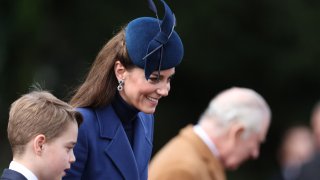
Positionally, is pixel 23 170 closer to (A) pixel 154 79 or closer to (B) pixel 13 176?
(B) pixel 13 176

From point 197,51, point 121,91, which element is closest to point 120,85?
point 121,91

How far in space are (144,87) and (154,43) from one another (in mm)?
207

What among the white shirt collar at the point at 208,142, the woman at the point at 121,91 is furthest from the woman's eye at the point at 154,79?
the white shirt collar at the point at 208,142

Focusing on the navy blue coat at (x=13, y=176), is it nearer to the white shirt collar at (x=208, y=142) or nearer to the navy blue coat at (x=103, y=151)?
the navy blue coat at (x=103, y=151)

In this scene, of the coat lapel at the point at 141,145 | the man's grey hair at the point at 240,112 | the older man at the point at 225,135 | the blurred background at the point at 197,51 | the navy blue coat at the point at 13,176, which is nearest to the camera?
the navy blue coat at the point at 13,176

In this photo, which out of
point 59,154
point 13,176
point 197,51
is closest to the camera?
point 13,176

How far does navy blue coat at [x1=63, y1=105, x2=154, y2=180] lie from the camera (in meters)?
3.98

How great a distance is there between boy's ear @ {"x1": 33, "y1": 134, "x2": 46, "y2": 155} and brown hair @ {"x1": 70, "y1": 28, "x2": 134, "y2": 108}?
560 mm

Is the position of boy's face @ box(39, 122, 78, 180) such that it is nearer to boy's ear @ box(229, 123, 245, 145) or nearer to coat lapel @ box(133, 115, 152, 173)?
coat lapel @ box(133, 115, 152, 173)

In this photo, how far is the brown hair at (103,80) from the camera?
13.4 ft

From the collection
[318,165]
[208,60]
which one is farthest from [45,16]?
[318,165]

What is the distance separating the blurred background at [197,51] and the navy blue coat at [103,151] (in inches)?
296

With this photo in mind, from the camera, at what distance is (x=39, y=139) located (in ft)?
11.7

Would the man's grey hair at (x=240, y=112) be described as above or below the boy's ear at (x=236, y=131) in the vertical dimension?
above
